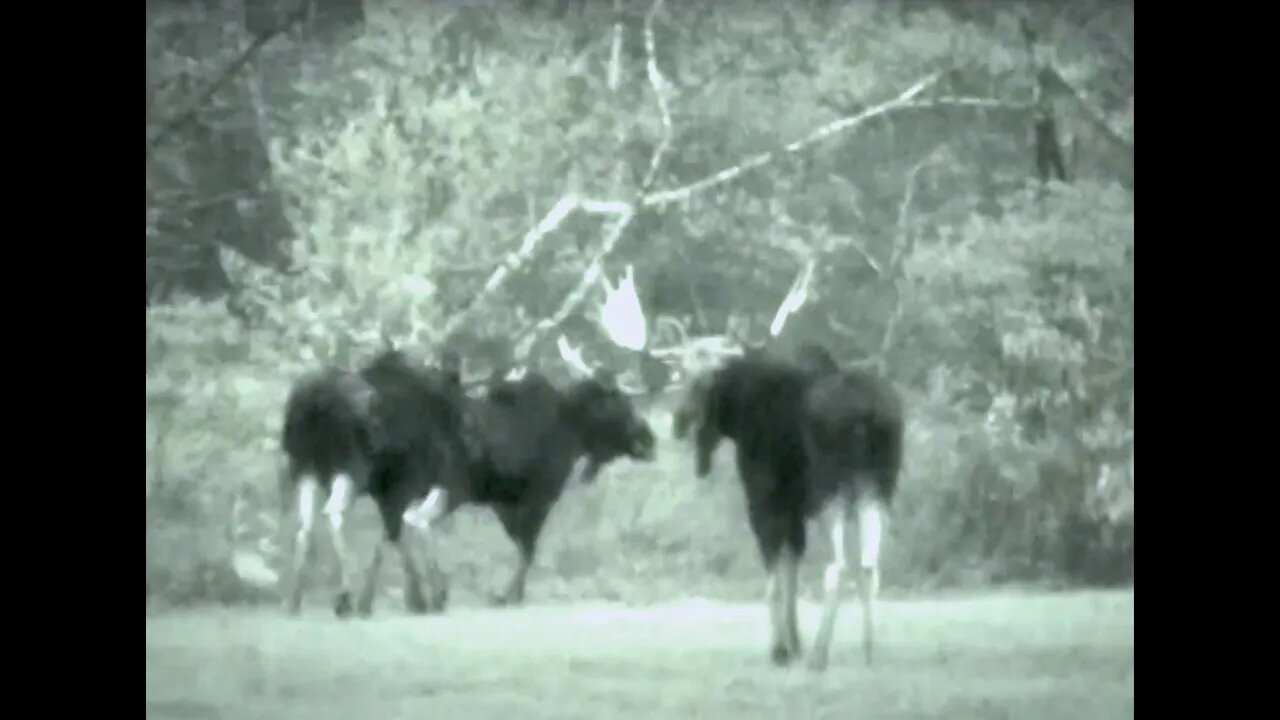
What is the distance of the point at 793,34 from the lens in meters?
3.54

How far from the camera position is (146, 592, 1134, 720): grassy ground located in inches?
134

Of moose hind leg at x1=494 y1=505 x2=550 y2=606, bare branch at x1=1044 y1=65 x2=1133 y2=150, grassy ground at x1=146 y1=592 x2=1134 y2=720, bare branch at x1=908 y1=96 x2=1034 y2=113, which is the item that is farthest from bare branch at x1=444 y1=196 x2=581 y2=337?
bare branch at x1=1044 y1=65 x2=1133 y2=150

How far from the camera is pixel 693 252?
3.51 m

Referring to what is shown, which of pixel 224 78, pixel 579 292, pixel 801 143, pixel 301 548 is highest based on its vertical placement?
pixel 224 78

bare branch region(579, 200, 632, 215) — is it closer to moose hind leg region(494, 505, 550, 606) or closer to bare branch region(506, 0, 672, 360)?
bare branch region(506, 0, 672, 360)

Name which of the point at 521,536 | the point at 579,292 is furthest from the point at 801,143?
the point at 521,536

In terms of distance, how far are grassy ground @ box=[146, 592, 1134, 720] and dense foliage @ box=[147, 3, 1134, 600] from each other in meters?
0.08

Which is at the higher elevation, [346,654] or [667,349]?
[667,349]

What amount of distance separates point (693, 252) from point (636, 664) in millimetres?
834

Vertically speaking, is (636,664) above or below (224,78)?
below

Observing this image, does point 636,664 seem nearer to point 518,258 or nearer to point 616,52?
point 518,258

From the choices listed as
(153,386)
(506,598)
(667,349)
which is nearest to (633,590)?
(506,598)
